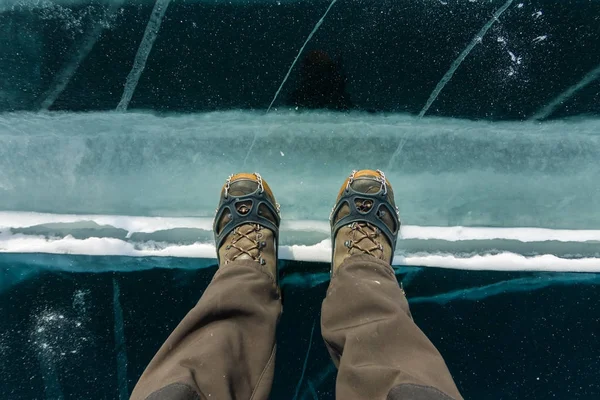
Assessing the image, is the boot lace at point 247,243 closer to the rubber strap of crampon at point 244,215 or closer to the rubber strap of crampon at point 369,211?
the rubber strap of crampon at point 244,215

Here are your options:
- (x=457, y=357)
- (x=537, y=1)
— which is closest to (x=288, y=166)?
(x=457, y=357)

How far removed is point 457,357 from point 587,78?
978 millimetres

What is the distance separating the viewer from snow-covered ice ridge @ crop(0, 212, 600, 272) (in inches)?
50.1

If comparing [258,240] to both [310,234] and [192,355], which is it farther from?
[192,355]

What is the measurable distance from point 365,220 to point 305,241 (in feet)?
0.69

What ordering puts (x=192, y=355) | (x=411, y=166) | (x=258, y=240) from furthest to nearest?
(x=411, y=166) < (x=258, y=240) < (x=192, y=355)

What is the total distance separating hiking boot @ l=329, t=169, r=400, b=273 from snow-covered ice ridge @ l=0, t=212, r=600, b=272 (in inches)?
2.8

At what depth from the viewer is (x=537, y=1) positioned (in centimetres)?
127

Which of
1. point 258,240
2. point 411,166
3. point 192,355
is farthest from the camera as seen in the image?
point 411,166

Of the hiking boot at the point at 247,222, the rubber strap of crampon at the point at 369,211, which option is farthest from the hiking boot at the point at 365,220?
the hiking boot at the point at 247,222

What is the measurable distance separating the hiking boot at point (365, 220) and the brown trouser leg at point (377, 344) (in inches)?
A: 3.4

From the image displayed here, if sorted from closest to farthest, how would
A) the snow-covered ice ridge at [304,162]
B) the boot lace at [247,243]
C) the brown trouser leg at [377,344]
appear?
1. the brown trouser leg at [377,344]
2. the boot lace at [247,243]
3. the snow-covered ice ridge at [304,162]

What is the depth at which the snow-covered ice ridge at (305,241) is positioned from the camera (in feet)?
4.18

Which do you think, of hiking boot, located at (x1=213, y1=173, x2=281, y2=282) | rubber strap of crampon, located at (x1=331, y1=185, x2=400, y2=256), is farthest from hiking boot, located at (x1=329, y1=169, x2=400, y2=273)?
hiking boot, located at (x1=213, y1=173, x2=281, y2=282)
